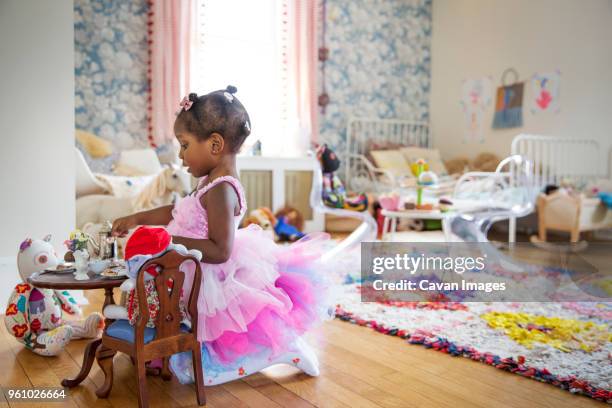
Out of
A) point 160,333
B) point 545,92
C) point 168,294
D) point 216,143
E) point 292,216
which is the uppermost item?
point 545,92

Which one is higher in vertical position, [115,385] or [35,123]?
[35,123]

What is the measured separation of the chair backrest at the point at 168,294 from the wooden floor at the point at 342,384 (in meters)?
0.23

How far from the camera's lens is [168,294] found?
4.63ft

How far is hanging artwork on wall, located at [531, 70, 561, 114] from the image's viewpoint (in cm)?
535

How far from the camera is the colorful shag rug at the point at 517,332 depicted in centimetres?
174

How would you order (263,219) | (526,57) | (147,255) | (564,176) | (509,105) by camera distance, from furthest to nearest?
(509,105) < (526,57) < (564,176) < (263,219) < (147,255)

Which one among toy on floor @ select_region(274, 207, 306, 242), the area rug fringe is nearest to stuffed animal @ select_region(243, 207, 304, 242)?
toy on floor @ select_region(274, 207, 306, 242)

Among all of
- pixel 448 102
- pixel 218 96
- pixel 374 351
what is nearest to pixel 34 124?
pixel 218 96

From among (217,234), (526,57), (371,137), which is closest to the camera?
(217,234)

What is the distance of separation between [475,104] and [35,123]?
4973mm

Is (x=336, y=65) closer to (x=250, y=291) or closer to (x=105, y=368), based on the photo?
(x=250, y=291)

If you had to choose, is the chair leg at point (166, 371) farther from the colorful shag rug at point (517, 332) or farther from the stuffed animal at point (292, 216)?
the stuffed animal at point (292, 216)

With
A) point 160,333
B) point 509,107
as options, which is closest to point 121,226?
point 160,333

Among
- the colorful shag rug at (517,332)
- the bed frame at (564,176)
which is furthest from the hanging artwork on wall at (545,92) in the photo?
the colorful shag rug at (517,332)
